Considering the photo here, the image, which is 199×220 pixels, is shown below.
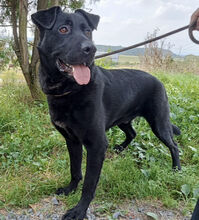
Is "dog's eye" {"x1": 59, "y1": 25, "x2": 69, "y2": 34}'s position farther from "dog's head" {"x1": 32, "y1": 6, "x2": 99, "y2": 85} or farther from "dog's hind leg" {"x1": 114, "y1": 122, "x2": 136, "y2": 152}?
"dog's hind leg" {"x1": 114, "y1": 122, "x2": 136, "y2": 152}

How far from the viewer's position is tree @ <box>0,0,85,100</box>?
4.63m

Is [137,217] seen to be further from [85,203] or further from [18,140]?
[18,140]

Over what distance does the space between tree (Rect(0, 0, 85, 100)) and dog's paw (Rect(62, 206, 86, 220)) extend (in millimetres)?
2975

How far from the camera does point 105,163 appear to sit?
3215mm

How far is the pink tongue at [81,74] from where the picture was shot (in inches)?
84.8

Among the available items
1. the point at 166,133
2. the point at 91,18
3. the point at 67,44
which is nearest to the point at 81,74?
the point at 67,44

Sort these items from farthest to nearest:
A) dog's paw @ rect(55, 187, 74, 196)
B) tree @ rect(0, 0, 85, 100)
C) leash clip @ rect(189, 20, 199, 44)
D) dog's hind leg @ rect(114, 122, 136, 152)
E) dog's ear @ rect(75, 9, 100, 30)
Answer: tree @ rect(0, 0, 85, 100)
dog's hind leg @ rect(114, 122, 136, 152)
dog's paw @ rect(55, 187, 74, 196)
dog's ear @ rect(75, 9, 100, 30)
leash clip @ rect(189, 20, 199, 44)

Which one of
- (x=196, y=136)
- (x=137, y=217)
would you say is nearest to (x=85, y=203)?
(x=137, y=217)

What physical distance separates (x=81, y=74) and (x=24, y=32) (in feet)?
9.72

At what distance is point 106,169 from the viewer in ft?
9.89

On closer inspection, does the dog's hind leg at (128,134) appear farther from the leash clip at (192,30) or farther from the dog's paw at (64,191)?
the leash clip at (192,30)

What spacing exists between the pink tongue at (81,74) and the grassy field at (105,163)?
1206 millimetres

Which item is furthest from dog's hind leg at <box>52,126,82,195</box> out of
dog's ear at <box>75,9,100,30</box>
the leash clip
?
the leash clip

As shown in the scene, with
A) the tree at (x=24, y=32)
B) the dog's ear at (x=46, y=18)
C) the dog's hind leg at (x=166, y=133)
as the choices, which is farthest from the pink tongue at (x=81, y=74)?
the tree at (x=24, y=32)
